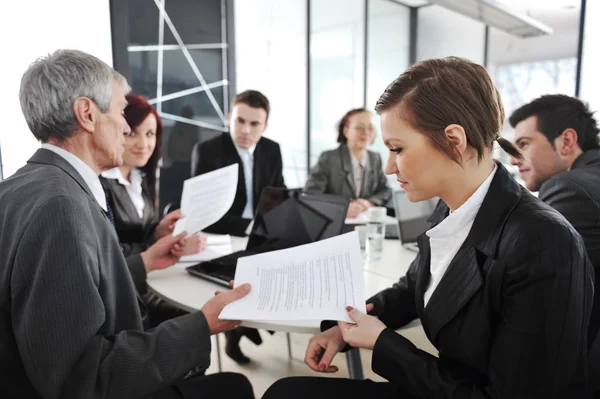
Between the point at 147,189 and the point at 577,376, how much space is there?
2.02m

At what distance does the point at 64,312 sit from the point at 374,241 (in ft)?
4.34

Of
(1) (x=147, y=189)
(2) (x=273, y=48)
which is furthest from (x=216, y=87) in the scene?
(1) (x=147, y=189)

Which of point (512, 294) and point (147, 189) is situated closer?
point (512, 294)

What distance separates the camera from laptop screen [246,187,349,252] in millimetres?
1652

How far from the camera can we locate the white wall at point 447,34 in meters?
6.42

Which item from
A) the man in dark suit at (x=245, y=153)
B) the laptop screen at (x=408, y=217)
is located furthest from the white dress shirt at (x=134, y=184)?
the laptop screen at (x=408, y=217)

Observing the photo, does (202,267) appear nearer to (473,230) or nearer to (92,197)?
(92,197)

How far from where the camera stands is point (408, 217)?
2117 millimetres

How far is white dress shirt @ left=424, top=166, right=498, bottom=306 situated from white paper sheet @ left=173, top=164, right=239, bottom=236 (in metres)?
0.93

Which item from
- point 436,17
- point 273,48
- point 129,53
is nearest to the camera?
point 129,53

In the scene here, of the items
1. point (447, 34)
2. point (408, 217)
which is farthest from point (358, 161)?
point (447, 34)

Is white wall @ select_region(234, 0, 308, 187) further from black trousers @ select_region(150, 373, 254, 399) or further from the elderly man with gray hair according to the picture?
black trousers @ select_region(150, 373, 254, 399)

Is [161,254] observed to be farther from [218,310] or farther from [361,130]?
[361,130]

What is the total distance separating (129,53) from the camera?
144 inches
